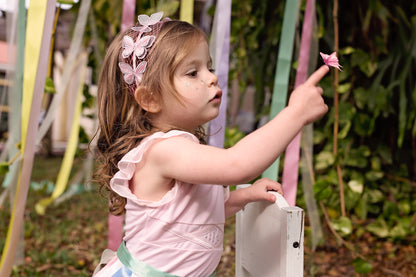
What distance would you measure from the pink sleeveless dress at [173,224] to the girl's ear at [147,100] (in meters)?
0.06

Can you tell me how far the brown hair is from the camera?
79 centimetres

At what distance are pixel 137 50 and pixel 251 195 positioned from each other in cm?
35

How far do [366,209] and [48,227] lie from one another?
152 cm

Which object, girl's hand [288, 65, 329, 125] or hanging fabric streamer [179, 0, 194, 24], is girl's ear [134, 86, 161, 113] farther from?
hanging fabric streamer [179, 0, 194, 24]

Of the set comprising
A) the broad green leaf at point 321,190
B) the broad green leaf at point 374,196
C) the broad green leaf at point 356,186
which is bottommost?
the broad green leaf at point 374,196

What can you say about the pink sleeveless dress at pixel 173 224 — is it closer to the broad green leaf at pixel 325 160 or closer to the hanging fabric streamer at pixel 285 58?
the hanging fabric streamer at pixel 285 58

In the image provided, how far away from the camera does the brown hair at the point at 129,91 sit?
2.58 ft

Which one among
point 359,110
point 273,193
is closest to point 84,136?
point 359,110

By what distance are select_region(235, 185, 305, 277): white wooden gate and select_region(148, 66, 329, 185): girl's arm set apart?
84mm

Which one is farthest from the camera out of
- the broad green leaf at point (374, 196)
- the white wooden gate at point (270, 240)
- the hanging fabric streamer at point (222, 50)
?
the broad green leaf at point (374, 196)

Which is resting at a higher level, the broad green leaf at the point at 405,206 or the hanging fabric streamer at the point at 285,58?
the hanging fabric streamer at the point at 285,58

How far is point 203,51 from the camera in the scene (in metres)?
0.81

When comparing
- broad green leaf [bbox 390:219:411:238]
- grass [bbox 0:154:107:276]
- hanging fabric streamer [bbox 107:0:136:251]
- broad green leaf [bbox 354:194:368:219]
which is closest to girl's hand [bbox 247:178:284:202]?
hanging fabric streamer [bbox 107:0:136:251]

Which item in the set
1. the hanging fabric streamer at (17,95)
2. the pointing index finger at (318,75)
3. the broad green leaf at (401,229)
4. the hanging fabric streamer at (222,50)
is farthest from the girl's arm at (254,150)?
the broad green leaf at (401,229)
